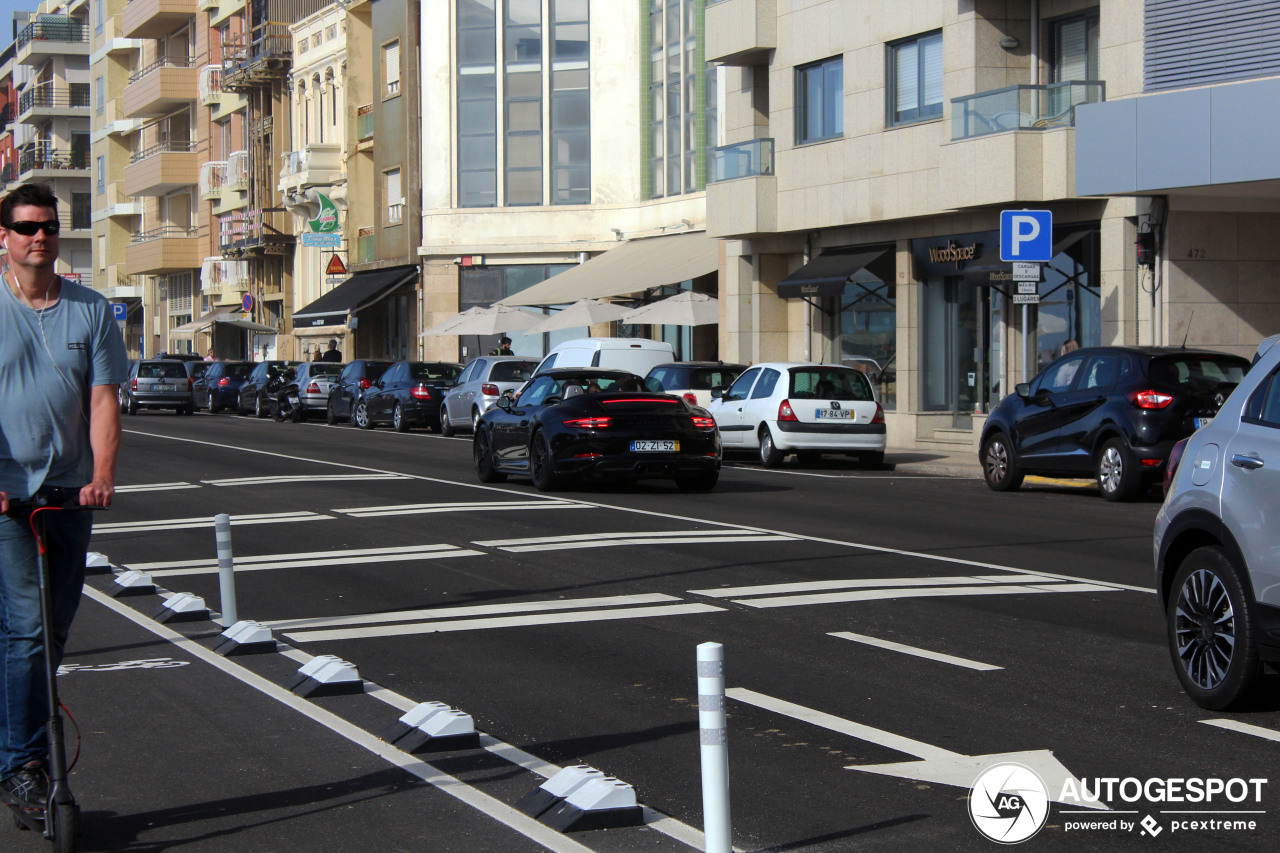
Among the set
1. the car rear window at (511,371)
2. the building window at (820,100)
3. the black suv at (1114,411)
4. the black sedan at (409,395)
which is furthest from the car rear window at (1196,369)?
the black sedan at (409,395)

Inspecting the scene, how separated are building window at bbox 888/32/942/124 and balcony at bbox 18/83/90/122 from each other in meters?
80.8

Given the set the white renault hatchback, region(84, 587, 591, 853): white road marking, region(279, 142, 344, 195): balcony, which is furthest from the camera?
region(279, 142, 344, 195): balcony

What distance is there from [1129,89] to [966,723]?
64.7 feet

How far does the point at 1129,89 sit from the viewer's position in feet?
81.1

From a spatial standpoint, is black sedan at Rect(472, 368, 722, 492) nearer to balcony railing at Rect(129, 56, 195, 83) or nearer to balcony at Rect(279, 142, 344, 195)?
balcony at Rect(279, 142, 344, 195)

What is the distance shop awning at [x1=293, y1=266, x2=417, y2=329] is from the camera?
52.0 metres

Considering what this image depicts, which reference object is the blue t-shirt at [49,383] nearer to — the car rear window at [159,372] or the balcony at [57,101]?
the car rear window at [159,372]

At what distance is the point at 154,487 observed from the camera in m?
20.4

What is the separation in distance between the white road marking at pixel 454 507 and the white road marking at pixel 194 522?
1.42ft

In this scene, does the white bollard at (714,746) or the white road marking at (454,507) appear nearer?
the white bollard at (714,746)

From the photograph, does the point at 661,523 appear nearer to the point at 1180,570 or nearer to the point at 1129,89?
the point at 1180,570

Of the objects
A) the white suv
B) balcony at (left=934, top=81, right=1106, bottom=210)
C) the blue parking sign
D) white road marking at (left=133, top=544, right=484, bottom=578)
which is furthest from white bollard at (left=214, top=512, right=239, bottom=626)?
balcony at (left=934, top=81, right=1106, bottom=210)

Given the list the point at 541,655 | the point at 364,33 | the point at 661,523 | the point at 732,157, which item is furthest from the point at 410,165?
the point at 541,655

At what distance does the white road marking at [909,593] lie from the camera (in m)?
10.5
